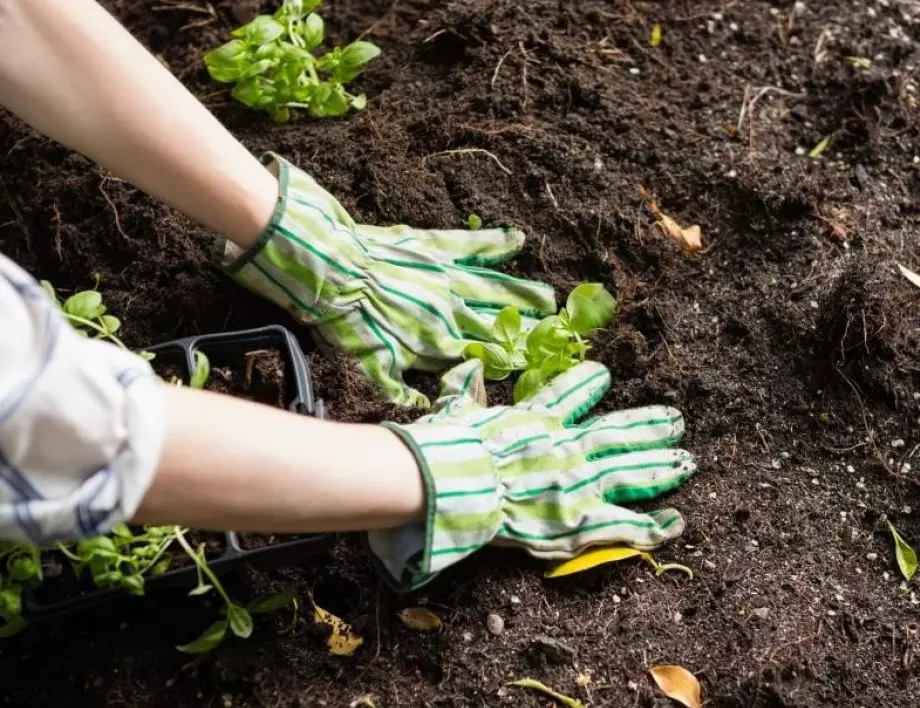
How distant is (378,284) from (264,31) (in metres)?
0.50

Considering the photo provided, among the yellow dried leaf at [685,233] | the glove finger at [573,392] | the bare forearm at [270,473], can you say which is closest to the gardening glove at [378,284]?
the glove finger at [573,392]

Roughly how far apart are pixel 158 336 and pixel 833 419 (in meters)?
1.07

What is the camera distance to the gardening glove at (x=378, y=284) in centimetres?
143

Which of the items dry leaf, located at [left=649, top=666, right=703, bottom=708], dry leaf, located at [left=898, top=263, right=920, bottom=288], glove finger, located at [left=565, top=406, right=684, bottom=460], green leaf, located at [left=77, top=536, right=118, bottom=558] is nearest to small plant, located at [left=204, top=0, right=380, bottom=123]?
glove finger, located at [left=565, top=406, right=684, bottom=460]

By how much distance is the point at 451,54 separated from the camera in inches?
73.4

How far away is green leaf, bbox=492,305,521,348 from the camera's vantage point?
1510mm

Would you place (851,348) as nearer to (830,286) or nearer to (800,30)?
(830,286)

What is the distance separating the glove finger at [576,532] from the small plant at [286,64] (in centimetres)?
85

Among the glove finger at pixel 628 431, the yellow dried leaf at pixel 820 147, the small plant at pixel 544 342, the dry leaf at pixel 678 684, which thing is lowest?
the dry leaf at pixel 678 684

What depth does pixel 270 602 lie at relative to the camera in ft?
4.21

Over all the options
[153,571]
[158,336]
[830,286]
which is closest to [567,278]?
[830,286]

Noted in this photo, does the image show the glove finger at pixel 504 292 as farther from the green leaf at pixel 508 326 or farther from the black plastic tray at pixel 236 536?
the black plastic tray at pixel 236 536

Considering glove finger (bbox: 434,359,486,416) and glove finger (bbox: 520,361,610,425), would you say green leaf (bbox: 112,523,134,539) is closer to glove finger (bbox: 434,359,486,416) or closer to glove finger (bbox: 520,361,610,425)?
glove finger (bbox: 434,359,486,416)

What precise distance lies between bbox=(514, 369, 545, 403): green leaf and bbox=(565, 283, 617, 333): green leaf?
11 centimetres
